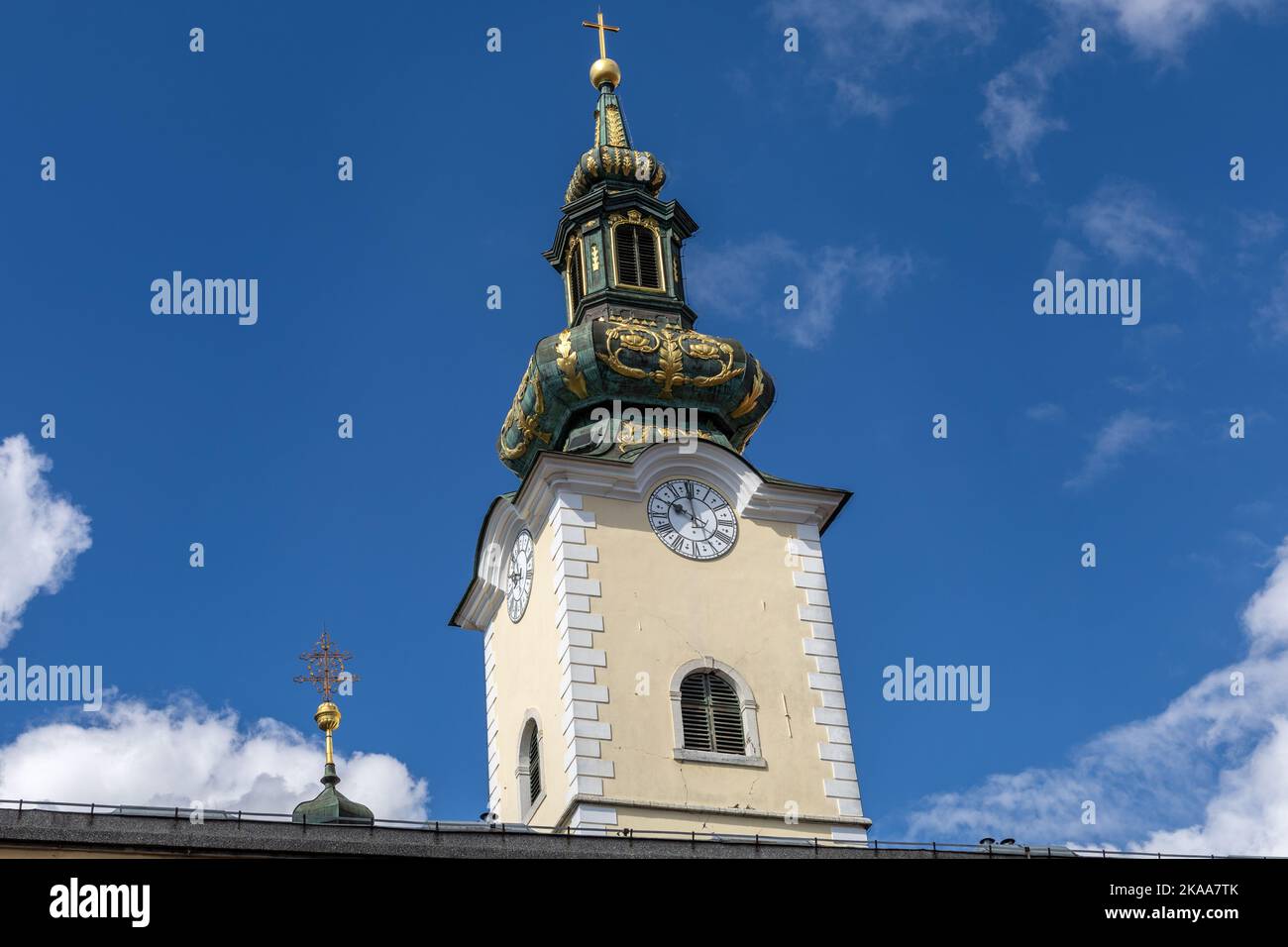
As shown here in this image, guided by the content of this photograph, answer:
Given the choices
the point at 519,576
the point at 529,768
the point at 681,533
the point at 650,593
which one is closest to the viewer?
the point at 650,593

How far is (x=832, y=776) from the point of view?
1296 inches

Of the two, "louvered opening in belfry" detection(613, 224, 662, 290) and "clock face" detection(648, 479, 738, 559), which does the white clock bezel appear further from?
"louvered opening in belfry" detection(613, 224, 662, 290)

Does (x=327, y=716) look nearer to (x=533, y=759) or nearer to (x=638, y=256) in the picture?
(x=533, y=759)

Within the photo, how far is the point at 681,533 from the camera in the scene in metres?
34.8

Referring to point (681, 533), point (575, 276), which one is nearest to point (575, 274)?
point (575, 276)

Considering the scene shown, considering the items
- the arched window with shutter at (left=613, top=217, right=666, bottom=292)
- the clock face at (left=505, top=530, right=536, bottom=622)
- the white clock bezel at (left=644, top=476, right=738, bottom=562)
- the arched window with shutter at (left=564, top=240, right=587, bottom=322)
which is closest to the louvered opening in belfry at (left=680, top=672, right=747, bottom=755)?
the white clock bezel at (left=644, top=476, right=738, bottom=562)

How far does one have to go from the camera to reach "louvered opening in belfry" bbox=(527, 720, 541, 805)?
34.0 meters

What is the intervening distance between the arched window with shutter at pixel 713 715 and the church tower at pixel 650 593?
0.10 feet

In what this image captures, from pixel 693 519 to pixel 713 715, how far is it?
341 cm

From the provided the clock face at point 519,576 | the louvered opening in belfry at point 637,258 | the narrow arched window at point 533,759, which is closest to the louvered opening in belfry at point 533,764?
the narrow arched window at point 533,759

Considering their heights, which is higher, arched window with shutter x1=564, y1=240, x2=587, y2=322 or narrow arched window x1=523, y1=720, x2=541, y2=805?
arched window with shutter x1=564, y1=240, x2=587, y2=322
